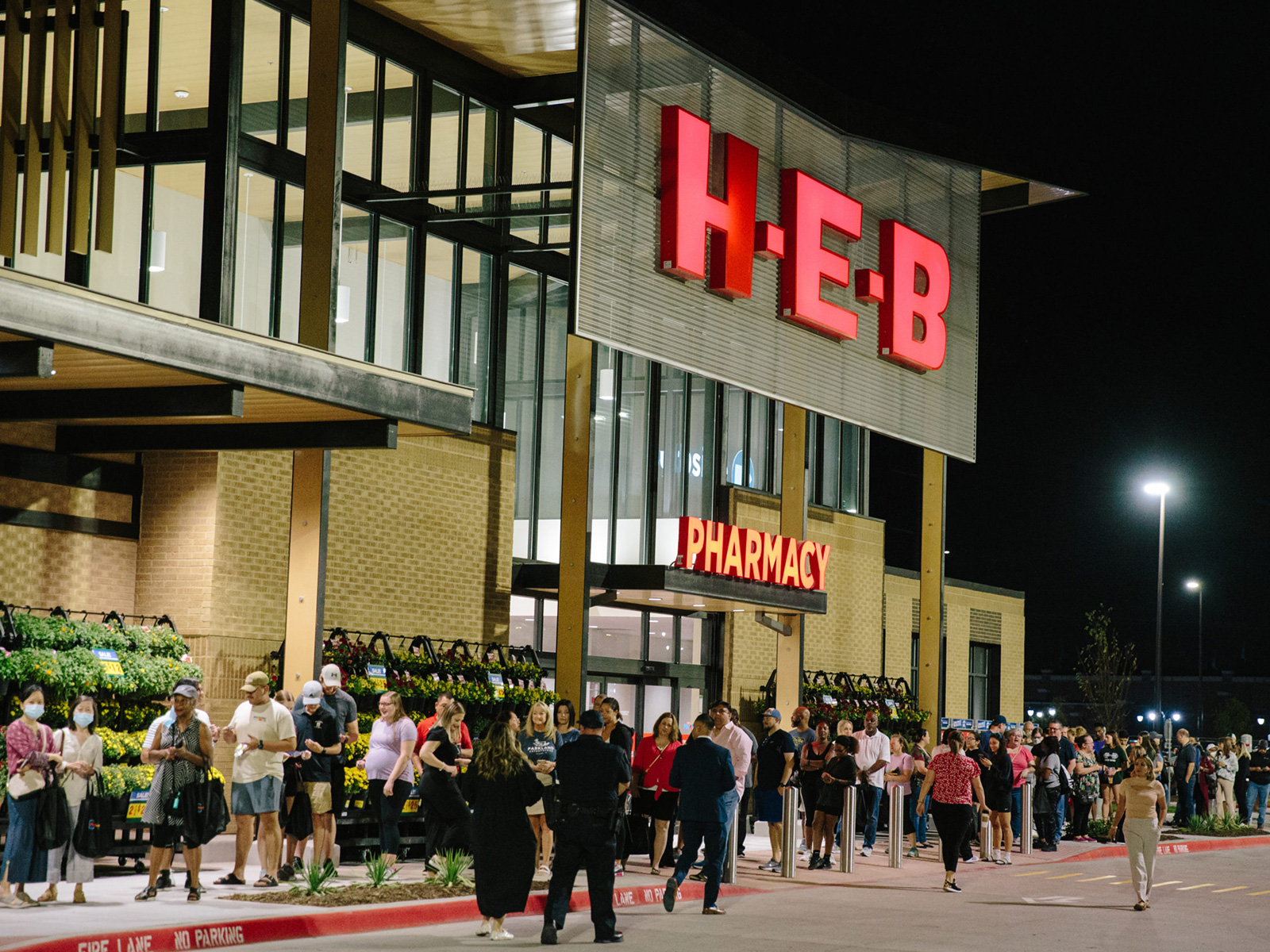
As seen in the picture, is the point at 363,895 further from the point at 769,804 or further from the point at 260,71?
the point at 260,71

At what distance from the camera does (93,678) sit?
15.2m

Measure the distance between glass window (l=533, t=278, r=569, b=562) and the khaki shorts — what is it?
11.9 metres

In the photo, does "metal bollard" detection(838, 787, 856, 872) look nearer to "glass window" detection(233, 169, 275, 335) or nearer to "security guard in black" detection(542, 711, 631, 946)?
"security guard in black" detection(542, 711, 631, 946)

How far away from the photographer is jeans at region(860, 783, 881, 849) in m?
22.0

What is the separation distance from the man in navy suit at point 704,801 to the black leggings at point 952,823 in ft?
13.4

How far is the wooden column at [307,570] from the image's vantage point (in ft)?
55.6

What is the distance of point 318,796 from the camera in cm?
1516

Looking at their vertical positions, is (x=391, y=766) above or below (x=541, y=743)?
below

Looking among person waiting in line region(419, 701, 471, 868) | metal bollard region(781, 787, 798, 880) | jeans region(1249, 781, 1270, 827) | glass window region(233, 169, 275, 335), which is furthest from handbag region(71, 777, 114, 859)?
jeans region(1249, 781, 1270, 827)

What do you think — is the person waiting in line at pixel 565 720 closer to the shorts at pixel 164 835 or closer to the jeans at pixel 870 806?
the shorts at pixel 164 835

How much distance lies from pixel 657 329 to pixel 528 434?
263 inches

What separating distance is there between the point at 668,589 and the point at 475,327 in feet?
17.1

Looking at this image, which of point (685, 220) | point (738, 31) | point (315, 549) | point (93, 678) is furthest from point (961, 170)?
point (93, 678)

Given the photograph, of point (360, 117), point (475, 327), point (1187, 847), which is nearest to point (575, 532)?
point (475, 327)
